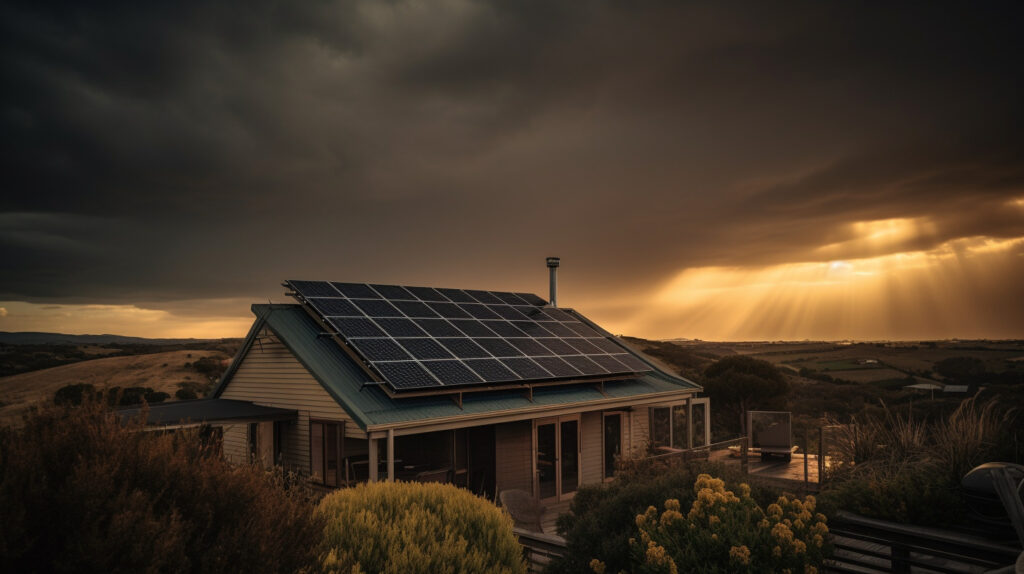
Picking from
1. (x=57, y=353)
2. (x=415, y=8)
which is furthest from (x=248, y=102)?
(x=57, y=353)

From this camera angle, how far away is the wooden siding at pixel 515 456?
1522cm

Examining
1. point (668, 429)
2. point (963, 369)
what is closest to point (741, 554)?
point (668, 429)

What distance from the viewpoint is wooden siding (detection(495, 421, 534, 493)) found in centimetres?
1522

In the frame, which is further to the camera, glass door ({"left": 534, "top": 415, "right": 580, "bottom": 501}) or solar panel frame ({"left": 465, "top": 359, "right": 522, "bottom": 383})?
glass door ({"left": 534, "top": 415, "right": 580, "bottom": 501})

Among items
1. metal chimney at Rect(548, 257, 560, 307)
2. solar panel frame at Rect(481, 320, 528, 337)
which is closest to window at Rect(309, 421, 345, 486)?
solar panel frame at Rect(481, 320, 528, 337)

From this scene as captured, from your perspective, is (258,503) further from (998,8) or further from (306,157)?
(998,8)

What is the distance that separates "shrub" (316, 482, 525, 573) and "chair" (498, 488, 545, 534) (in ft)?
13.9

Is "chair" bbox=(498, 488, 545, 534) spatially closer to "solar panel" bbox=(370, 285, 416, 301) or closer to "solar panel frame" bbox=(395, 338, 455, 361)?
"solar panel frame" bbox=(395, 338, 455, 361)

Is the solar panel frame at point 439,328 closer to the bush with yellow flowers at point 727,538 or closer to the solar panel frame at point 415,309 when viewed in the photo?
the solar panel frame at point 415,309

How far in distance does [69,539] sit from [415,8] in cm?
1699

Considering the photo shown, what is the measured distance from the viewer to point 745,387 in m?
29.9

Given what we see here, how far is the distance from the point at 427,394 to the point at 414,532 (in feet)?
22.6

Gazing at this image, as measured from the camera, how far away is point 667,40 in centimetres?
1736

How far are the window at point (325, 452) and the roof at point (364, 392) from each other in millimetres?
1079
